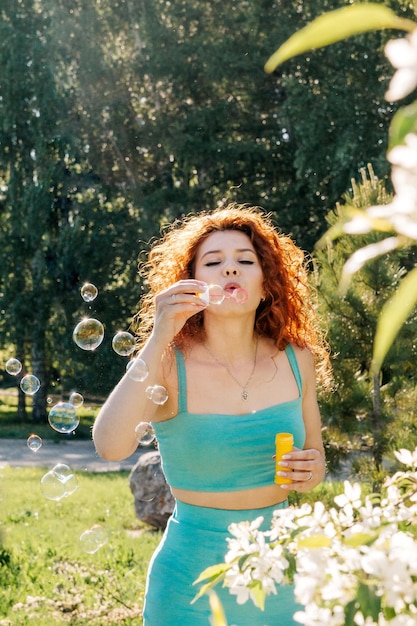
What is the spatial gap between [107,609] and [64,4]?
521 inches

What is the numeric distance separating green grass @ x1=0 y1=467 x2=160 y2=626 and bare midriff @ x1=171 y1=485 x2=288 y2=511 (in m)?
1.57

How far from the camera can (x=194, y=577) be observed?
2055 mm

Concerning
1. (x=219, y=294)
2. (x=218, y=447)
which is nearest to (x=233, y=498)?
(x=218, y=447)

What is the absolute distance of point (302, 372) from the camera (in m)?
2.42

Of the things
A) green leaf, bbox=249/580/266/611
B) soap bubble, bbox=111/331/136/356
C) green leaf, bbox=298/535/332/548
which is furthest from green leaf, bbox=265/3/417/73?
soap bubble, bbox=111/331/136/356

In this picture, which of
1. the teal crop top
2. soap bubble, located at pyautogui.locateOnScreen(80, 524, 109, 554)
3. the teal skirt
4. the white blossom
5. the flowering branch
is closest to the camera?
the white blossom

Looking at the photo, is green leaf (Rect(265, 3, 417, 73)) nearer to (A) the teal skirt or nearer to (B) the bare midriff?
(A) the teal skirt

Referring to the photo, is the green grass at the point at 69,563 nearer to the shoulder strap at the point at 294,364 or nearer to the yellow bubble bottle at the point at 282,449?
the shoulder strap at the point at 294,364

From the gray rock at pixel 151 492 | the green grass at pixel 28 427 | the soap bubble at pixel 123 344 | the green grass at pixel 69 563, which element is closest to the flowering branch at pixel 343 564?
the soap bubble at pixel 123 344

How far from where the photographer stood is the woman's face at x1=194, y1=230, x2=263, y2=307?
2.24 metres

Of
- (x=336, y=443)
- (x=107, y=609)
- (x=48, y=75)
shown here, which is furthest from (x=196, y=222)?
(x=48, y=75)

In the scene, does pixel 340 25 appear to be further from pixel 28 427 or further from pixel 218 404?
pixel 28 427

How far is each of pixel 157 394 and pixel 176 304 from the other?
0.74 ft

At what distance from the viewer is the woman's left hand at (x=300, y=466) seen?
6.69ft
